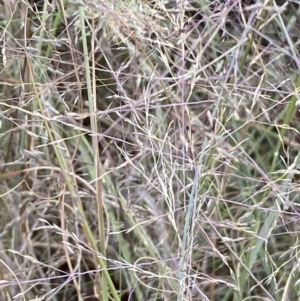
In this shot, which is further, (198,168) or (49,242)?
(49,242)

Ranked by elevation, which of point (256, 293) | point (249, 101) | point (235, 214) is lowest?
point (256, 293)

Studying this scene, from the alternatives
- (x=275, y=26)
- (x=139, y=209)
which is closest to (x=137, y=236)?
(x=139, y=209)

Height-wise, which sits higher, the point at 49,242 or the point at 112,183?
the point at 112,183

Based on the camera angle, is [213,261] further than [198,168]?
Yes

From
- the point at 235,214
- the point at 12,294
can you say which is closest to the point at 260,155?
the point at 235,214

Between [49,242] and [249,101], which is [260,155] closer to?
[249,101]

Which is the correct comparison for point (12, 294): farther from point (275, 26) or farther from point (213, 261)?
point (275, 26)

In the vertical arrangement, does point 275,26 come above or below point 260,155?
above

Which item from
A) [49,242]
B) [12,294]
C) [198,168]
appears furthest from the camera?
[49,242]

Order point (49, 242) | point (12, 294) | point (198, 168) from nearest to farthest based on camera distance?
1. point (198, 168)
2. point (12, 294)
3. point (49, 242)
